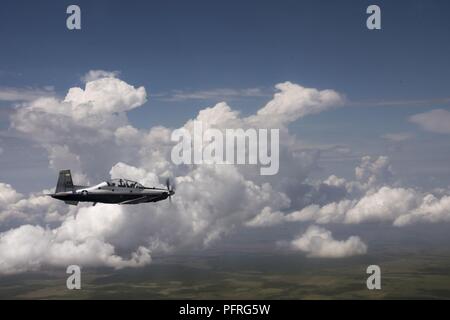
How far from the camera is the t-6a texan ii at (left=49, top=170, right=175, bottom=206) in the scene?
9169 centimetres

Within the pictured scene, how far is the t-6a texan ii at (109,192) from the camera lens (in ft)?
301

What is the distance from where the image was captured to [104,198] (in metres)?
92.6

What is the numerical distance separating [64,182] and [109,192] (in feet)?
34.3

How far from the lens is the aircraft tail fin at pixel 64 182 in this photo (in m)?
92.0

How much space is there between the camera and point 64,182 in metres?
92.4

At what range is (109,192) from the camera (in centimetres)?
9306

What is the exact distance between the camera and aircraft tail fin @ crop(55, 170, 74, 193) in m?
92.0
